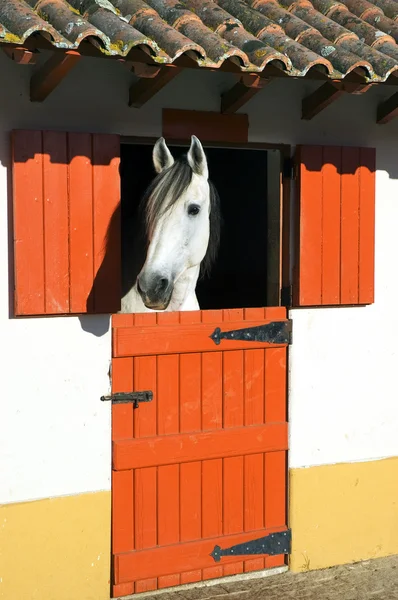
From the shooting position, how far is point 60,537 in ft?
15.0

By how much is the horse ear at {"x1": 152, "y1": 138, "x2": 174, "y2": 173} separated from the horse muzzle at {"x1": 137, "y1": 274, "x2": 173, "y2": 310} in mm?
677

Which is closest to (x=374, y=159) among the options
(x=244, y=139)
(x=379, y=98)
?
(x=379, y=98)

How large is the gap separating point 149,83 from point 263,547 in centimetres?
279

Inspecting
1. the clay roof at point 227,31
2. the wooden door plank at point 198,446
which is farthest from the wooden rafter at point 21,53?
the wooden door plank at point 198,446

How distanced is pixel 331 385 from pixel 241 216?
2731 mm

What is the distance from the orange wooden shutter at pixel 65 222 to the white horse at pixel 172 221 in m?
0.21

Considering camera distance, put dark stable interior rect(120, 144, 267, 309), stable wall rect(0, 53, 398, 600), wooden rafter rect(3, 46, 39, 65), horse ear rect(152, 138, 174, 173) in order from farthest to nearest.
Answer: dark stable interior rect(120, 144, 267, 309) → horse ear rect(152, 138, 174, 173) → stable wall rect(0, 53, 398, 600) → wooden rafter rect(3, 46, 39, 65)

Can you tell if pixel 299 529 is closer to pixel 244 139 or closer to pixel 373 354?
pixel 373 354

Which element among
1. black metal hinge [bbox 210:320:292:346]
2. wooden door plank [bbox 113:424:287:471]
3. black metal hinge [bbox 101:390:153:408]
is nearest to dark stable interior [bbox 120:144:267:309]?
black metal hinge [bbox 210:320:292:346]

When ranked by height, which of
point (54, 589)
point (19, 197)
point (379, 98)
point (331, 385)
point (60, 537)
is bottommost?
point (54, 589)

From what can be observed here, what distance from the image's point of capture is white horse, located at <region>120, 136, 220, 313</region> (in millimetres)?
4312

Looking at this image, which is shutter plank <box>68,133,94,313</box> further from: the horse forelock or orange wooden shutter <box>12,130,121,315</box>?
the horse forelock

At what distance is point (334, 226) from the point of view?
5102mm

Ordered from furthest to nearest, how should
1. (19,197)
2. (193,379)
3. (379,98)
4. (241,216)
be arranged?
(241,216) < (379,98) < (193,379) < (19,197)
